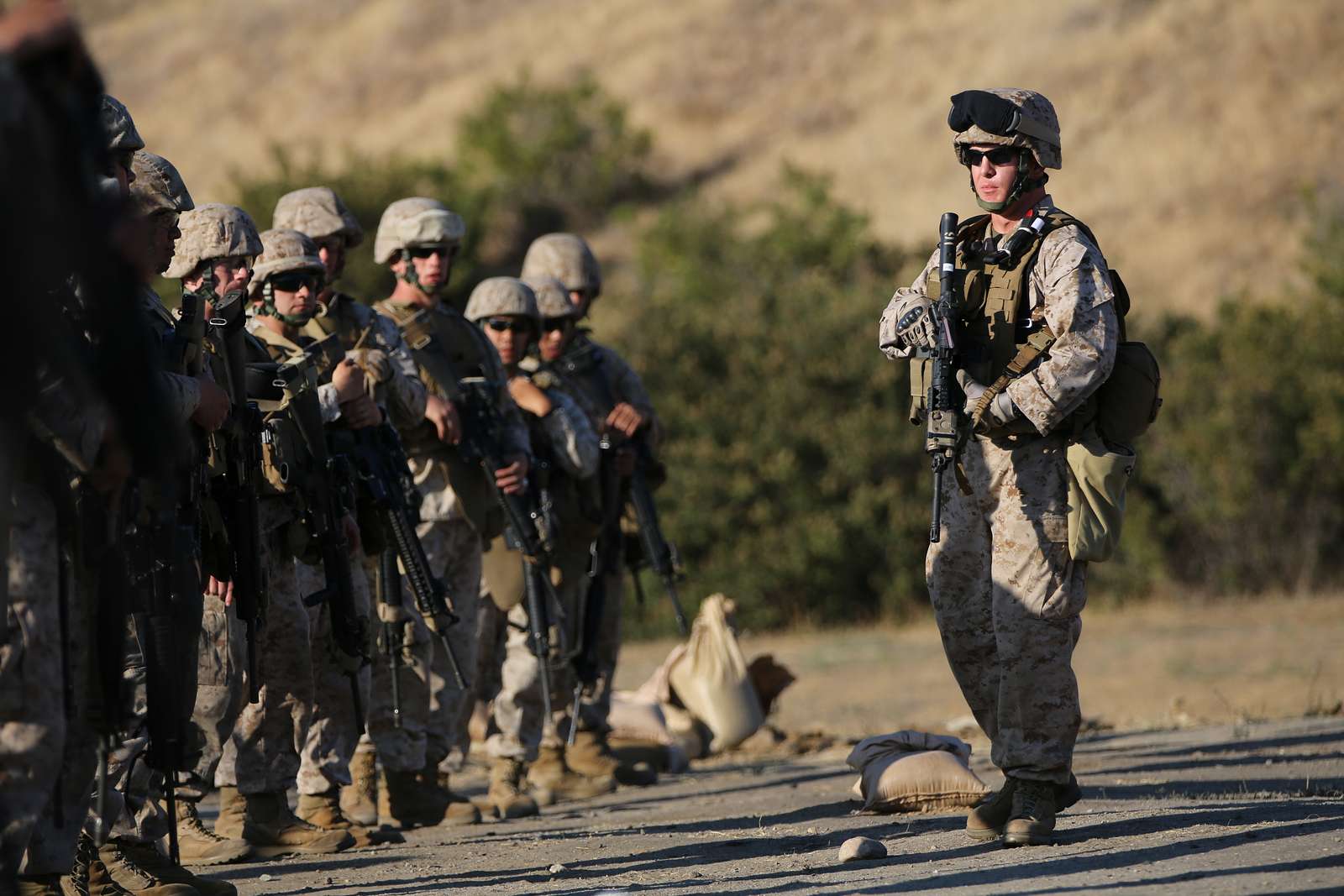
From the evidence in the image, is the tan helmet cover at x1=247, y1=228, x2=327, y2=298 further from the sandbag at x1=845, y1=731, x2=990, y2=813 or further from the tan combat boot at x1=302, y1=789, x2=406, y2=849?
the sandbag at x1=845, y1=731, x2=990, y2=813

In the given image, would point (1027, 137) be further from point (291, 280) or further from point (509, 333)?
point (509, 333)

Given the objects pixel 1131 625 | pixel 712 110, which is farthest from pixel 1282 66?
pixel 1131 625

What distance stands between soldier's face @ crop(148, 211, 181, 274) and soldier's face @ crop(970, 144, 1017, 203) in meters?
2.57

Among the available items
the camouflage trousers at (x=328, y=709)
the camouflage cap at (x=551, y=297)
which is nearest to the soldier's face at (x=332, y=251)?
the camouflage trousers at (x=328, y=709)

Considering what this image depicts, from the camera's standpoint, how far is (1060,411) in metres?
5.87

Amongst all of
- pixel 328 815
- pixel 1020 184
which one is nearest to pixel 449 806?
pixel 328 815

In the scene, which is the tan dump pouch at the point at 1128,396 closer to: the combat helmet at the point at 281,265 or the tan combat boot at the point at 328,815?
the combat helmet at the point at 281,265

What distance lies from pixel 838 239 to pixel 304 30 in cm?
3389

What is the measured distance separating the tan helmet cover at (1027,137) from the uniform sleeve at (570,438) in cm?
357

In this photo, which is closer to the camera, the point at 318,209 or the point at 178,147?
the point at 318,209

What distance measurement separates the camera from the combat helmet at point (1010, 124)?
6145 millimetres

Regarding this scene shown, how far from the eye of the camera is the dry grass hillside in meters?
36.7

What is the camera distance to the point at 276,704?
6.82 meters

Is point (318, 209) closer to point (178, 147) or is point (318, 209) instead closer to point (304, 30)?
point (178, 147)
